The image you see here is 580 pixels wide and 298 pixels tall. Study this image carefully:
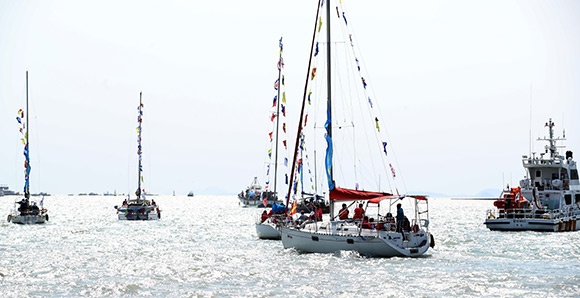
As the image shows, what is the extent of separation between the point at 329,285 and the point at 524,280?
7700 mm

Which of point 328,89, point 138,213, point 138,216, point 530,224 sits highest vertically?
point 328,89

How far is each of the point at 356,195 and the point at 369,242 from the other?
2778mm

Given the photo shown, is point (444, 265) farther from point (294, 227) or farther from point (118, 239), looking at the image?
point (118, 239)

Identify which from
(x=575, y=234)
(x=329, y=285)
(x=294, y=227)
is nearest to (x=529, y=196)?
(x=575, y=234)

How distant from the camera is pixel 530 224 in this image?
59.9 meters

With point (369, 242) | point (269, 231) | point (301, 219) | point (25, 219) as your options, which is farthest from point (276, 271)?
point (25, 219)

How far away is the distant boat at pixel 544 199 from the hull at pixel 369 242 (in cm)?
2370

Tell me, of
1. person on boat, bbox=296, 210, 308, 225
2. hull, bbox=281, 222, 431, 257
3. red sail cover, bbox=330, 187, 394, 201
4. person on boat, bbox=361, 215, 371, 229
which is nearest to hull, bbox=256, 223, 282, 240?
person on boat, bbox=296, 210, 308, 225

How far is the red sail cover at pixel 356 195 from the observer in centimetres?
3794

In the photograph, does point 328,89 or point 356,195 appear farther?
point 328,89

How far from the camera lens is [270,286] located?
2939 cm

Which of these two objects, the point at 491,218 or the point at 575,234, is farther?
the point at 491,218

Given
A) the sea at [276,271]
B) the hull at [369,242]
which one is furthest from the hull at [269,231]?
the hull at [369,242]

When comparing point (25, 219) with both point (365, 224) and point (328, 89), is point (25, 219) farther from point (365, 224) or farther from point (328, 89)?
point (365, 224)
